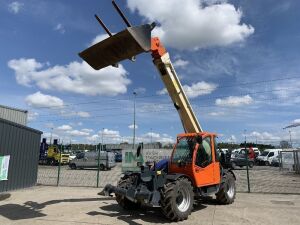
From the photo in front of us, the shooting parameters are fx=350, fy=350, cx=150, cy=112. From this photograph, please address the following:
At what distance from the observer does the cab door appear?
10.3m

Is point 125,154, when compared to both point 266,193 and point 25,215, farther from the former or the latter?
point 25,215

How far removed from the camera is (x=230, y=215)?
995 cm

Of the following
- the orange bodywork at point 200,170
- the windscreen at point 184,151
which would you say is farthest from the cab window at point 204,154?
the windscreen at point 184,151

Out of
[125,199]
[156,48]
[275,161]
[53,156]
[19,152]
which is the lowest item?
[125,199]

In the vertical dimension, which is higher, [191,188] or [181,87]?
[181,87]

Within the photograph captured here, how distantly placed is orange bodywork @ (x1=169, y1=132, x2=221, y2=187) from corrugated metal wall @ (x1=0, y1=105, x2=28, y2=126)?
20803mm

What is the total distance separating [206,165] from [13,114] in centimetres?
2297

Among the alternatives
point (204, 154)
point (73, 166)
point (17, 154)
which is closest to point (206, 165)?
point (204, 154)

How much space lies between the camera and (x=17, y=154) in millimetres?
16297

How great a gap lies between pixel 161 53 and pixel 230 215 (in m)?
5.09

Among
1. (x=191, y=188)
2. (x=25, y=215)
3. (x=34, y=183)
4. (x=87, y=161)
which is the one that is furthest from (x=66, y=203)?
(x=87, y=161)

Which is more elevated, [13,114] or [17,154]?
[13,114]

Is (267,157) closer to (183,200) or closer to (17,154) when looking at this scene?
(17,154)

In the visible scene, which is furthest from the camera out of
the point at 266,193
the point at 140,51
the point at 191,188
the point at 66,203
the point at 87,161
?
the point at 87,161
